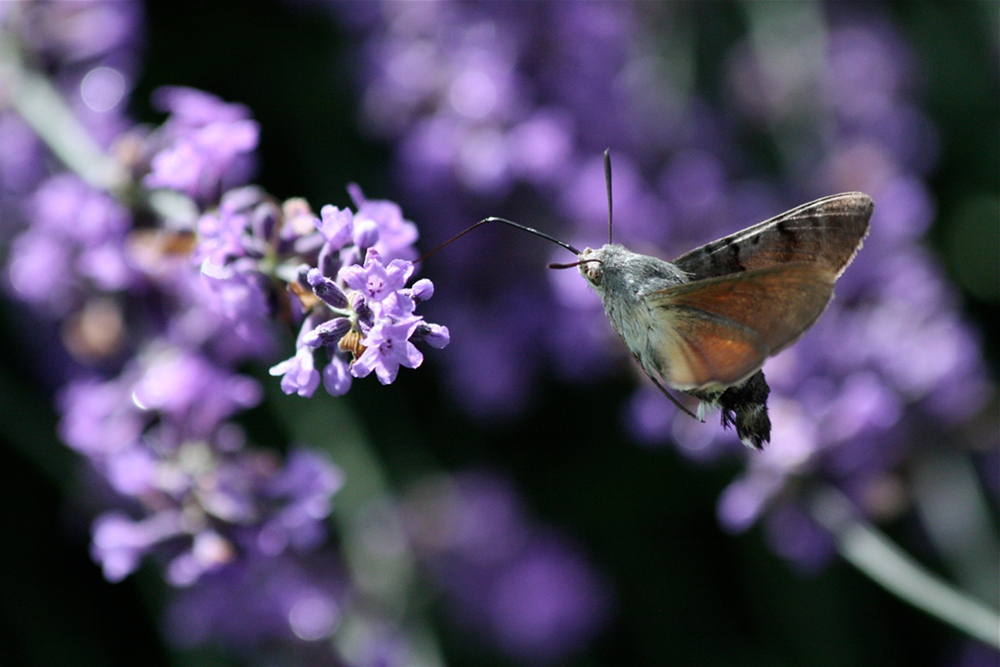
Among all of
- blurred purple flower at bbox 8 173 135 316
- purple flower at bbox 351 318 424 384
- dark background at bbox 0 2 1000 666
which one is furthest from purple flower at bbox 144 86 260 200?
dark background at bbox 0 2 1000 666

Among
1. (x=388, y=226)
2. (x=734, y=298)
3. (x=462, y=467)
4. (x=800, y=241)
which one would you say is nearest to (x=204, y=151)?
(x=388, y=226)

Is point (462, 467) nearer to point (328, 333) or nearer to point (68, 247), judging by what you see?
point (68, 247)

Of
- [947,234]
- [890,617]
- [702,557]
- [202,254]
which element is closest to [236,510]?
[202,254]

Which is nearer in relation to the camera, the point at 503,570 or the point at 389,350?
the point at 389,350

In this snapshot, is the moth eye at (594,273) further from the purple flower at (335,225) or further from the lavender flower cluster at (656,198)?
the lavender flower cluster at (656,198)

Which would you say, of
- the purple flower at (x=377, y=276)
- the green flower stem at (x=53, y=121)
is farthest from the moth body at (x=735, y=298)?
the green flower stem at (x=53, y=121)

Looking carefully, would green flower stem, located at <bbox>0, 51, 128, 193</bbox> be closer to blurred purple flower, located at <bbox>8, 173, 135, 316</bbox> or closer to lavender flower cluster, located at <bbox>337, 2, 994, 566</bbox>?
blurred purple flower, located at <bbox>8, 173, 135, 316</bbox>

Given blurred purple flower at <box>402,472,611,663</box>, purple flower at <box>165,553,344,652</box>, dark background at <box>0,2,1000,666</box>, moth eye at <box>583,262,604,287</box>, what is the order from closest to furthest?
moth eye at <box>583,262,604,287</box> < purple flower at <box>165,553,344,652</box> < dark background at <box>0,2,1000,666</box> < blurred purple flower at <box>402,472,611,663</box>
